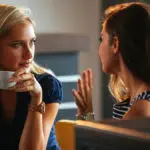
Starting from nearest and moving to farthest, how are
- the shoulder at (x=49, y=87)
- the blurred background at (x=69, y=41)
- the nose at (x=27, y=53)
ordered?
1. the nose at (x=27, y=53)
2. the shoulder at (x=49, y=87)
3. the blurred background at (x=69, y=41)

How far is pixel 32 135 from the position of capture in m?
1.26

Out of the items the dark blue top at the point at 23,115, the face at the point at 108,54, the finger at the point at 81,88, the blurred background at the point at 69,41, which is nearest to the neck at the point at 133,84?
the face at the point at 108,54

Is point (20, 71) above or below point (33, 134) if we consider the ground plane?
above

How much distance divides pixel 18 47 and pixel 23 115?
236 millimetres

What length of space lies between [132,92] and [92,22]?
6.54 ft

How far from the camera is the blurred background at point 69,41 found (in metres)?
2.83

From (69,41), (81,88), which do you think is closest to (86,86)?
(81,88)

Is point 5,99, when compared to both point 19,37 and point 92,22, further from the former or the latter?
point 92,22

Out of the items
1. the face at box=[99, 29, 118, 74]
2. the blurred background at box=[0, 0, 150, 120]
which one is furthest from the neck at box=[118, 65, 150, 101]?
the blurred background at box=[0, 0, 150, 120]

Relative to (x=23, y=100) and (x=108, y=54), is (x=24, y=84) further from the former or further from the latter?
(x=108, y=54)

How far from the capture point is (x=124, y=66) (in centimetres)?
124

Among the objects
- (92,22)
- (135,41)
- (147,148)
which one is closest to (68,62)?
(92,22)

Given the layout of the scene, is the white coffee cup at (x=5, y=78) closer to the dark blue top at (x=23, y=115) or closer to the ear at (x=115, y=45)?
the dark blue top at (x=23, y=115)

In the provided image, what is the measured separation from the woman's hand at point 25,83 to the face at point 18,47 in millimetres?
43
